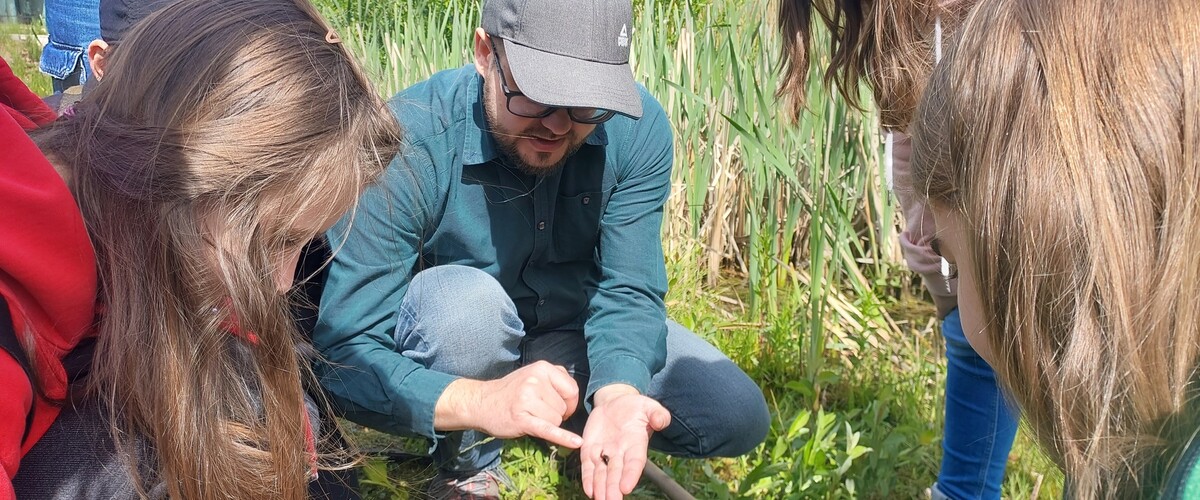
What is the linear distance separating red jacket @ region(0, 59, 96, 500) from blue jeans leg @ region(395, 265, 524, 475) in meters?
0.73

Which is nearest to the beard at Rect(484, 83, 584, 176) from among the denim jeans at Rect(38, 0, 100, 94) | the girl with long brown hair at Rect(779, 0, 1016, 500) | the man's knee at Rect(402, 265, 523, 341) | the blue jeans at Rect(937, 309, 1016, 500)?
the man's knee at Rect(402, 265, 523, 341)

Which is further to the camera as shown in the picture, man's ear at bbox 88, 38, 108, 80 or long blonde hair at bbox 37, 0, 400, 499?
man's ear at bbox 88, 38, 108, 80

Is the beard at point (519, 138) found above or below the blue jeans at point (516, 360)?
above

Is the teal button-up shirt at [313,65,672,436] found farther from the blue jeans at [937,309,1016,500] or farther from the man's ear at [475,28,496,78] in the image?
the blue jeans at [937,309,1016,500]

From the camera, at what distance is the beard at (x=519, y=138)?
5.43 feet

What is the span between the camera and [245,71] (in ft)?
3.44

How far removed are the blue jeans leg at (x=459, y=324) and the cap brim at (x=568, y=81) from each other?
37cm

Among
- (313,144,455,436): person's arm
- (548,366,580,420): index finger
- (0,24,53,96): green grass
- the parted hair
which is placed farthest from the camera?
(0,24,53,96): green grass

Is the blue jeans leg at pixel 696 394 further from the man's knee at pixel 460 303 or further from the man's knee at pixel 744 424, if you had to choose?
the man's knee at pixel 460 303

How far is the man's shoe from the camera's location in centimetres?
188

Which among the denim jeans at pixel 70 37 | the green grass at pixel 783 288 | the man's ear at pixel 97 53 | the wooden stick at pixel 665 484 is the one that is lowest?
the wooden stick at pixel 665 484

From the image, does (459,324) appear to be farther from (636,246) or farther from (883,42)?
(883,42)

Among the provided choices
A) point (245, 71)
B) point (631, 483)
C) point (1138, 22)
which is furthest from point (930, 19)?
point (245, 71)

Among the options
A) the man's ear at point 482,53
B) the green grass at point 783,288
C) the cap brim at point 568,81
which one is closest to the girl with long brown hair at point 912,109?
the green grass at point 783,288
